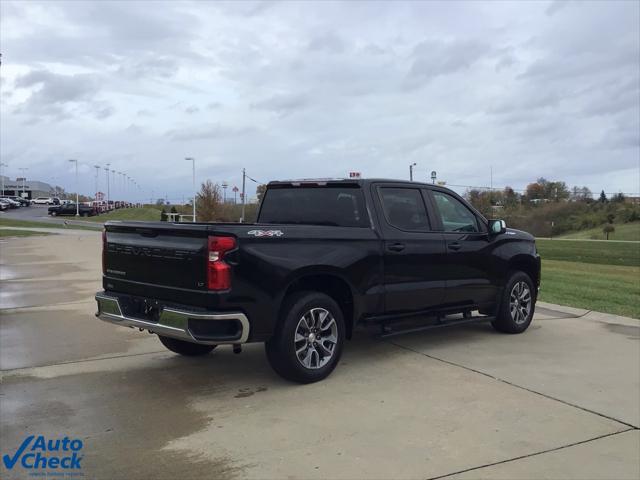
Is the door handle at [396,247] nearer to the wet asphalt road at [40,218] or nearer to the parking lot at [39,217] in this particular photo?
the wet asphalt road at [40,218]

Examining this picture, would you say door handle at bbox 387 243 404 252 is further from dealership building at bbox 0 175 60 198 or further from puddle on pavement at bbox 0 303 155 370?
dealership building at bbox 0 175 60 198

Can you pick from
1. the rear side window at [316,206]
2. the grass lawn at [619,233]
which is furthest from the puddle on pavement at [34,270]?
the grass lawn at [619,233]

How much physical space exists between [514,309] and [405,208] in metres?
2.27

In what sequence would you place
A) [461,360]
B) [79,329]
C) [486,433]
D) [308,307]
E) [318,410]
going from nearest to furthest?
[486,433], [318,410], [308,307], [461,360], [79,329]

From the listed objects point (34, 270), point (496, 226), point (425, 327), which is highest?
point (496, 226)

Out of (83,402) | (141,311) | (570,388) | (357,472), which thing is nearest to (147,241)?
(141,311)

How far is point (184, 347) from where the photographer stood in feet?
20.8

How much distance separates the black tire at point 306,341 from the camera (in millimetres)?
5188

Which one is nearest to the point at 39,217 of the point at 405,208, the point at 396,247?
the point at 405,208

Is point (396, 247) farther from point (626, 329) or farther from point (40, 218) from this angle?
point (40, 218)

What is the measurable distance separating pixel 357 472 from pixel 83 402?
8.38 feet

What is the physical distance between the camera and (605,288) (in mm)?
13242

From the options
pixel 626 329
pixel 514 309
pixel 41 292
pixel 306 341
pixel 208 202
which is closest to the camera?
pixel 306 341

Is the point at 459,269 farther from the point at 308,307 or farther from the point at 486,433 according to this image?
the point at 486,433
